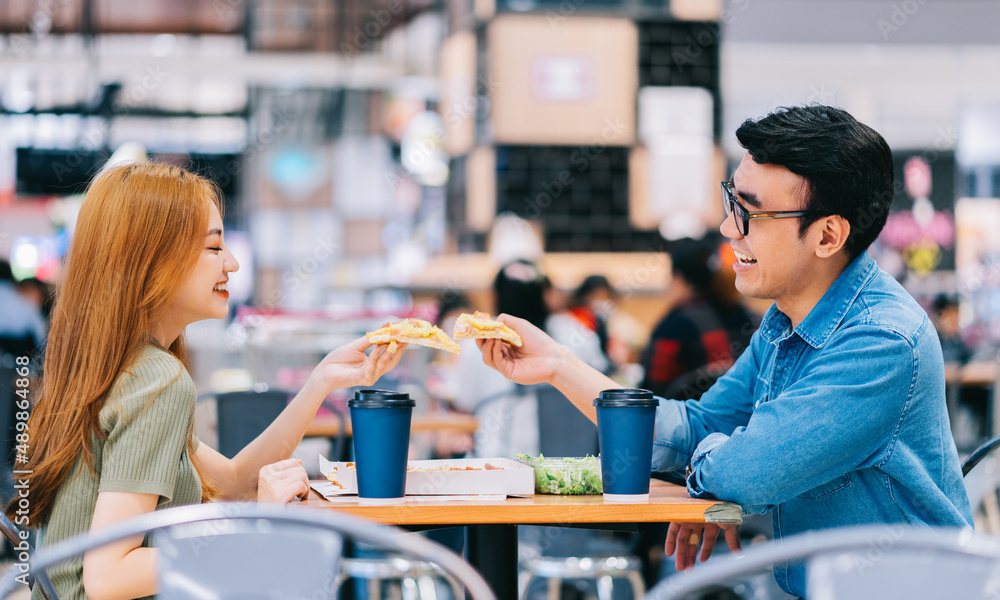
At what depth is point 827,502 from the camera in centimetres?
166

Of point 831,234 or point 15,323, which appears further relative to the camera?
point 15,323

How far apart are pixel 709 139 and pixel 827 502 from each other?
727 centimetres

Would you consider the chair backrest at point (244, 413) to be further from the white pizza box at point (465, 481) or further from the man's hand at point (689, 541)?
the man's hand at point (689, 541)

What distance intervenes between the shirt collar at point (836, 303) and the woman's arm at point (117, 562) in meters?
1.16

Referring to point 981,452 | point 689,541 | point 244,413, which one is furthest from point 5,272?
point 981,452

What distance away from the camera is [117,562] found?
1375 millimetres

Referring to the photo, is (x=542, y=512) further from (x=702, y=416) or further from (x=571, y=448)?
(x=571, y=448)

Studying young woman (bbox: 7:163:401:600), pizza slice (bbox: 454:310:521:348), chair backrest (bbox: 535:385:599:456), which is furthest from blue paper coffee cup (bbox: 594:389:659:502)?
chair backrest (bbox: 535:385:599:456)

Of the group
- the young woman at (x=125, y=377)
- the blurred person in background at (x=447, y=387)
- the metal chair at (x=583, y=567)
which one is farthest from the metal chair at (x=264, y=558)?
the blurred person in background at (x=447, y=387)

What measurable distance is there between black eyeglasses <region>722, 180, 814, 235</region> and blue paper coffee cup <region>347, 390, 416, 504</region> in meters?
0.70

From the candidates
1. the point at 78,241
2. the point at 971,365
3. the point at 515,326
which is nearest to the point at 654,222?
the point at 971,365

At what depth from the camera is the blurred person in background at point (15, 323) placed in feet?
17.6

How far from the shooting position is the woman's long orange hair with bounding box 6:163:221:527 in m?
1.49

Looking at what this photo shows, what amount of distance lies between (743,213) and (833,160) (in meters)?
0.18
